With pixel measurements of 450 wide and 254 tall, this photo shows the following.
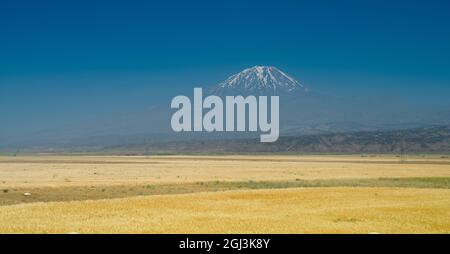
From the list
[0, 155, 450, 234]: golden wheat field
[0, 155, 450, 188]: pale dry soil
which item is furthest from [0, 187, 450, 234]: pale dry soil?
[0, 155, 450, 188]: pale dry soil

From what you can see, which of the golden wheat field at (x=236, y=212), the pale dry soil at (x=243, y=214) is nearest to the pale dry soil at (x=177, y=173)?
the golden wheat field at (x=236, y=212)

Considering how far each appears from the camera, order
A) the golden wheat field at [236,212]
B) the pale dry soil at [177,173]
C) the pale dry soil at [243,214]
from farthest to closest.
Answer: the pale dry soil at [177,173], the golden wheat field at [236,212], the pale dry soil at [243,214]

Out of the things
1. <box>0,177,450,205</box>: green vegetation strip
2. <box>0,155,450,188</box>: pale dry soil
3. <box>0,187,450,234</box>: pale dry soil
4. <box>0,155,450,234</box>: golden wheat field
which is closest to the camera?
<box>0,187,450,234</box>: pale dry soil

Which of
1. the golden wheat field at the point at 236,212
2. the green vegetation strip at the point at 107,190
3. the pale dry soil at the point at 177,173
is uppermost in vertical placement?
the golden wheat field at the point at 236,212

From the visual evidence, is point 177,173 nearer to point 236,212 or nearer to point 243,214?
point 236,212

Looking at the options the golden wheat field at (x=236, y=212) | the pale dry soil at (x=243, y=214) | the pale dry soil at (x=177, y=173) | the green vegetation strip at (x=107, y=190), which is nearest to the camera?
the pale dry soil at (x=243, y=214)

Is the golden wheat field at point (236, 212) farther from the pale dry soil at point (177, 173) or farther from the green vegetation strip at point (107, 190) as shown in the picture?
the pale dry soil at point (177, 173)

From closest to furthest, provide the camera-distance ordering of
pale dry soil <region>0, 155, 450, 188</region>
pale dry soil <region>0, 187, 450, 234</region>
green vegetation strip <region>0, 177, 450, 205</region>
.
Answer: pale dry soil <region>0, 187, 450, 234</region> → green vegetation strip <region>0, 177, 450, 205</region> → pale dry soil <region>0, 155, 450, 188</region>

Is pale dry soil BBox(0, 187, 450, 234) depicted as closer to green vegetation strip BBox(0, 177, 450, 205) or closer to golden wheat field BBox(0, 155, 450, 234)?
golden wheat field BBox(0, 155, 450, 234)

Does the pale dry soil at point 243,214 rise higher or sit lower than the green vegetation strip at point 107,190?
higher

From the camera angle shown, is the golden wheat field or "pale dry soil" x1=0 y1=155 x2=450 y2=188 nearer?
the golden wheat field

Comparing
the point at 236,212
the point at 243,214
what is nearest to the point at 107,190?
the point at 236,212
